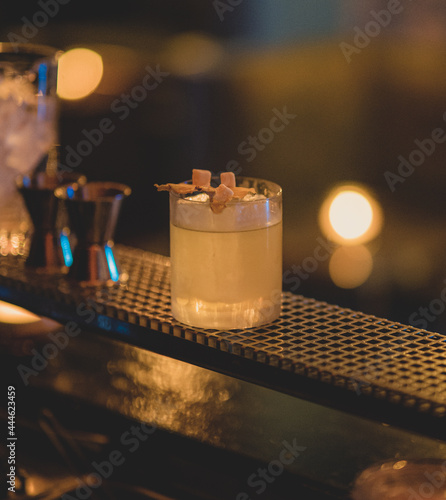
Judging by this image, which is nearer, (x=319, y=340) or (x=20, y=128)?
(x=319, y=340)

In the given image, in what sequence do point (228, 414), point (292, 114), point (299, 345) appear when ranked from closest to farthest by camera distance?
1. point (299, 345)
2. point (228, 414)
3. point (292, 114)

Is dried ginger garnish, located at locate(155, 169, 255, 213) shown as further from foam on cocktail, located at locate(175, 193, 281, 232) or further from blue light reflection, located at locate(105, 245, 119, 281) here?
blue light reflection, located at locate(105, 245, 119, 281)

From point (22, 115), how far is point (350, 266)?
255 centimetres

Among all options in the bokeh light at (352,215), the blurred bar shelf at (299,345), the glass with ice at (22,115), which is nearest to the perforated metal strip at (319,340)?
the blurred bar shelf at (299,345)

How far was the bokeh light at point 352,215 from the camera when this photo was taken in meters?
3.91

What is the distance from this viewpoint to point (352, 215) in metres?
4.01

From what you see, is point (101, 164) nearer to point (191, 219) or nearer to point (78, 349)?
point (78, 349)

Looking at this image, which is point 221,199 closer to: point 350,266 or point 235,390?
point 235,390

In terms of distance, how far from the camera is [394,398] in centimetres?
88

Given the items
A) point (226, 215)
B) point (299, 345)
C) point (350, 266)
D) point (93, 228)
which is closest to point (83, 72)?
point (350, 266)

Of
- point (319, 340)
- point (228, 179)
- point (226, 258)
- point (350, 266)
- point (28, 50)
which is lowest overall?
point (350, 266)

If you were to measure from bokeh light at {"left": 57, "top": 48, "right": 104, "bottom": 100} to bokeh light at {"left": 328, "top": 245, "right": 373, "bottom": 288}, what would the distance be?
1950mm

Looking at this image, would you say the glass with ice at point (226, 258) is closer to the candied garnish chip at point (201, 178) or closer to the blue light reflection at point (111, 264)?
the candied garnish chip at point (201, 178)

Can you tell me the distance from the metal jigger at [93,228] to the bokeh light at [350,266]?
7.89 ft
